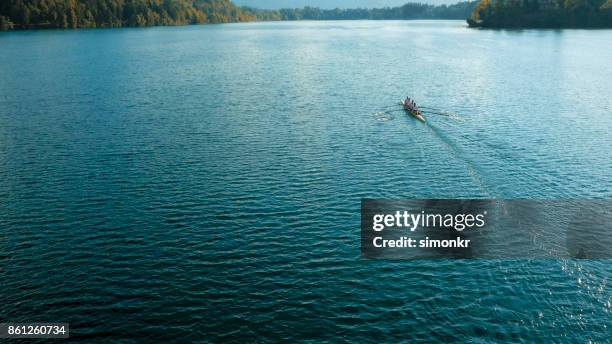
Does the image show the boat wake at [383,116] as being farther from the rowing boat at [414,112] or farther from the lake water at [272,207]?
the rowing boat at [414,112]

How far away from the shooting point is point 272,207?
235 ft

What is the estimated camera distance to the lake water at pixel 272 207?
1905 inches

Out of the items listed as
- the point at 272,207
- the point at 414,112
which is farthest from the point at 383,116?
the point at 272,207

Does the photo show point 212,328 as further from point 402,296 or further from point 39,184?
point 39,184

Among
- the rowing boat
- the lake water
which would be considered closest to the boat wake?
the lake water

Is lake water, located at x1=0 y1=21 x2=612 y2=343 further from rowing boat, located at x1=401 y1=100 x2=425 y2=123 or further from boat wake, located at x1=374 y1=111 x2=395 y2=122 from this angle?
rowing boat, located at x1=401 y1=100 x2=425 y2=123

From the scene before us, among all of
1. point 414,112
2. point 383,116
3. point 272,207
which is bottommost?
point 272,207

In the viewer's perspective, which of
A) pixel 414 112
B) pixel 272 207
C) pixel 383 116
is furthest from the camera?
pixel 383 116

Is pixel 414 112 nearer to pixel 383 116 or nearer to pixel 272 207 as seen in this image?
pixel 383 116

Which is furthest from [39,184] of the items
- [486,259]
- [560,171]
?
[560,171]

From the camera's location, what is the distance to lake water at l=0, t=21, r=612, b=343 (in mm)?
48375

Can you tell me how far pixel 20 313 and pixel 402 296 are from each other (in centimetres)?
3718

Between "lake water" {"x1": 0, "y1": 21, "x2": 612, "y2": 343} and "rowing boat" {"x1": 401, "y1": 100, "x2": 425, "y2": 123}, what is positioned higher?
"rowing boat" {"x1": 401, "y1": 100, "x2": 425, "y2": 123}

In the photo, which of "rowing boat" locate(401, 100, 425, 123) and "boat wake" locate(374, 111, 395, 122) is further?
"boat wake" locate(374, 111, 395, 122)
